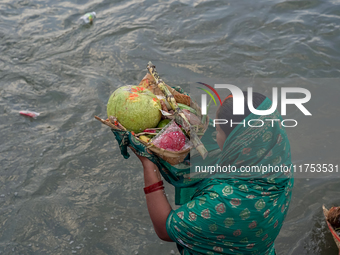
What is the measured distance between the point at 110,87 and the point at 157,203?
130 inches

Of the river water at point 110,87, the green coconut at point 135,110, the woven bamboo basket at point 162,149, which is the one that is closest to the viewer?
the woven bamboo basket at point 162,149

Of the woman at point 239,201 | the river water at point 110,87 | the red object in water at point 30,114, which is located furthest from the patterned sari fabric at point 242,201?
the red object in water at point 30,114

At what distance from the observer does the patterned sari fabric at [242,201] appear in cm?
174

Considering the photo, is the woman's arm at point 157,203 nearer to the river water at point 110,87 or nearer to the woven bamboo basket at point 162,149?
the woven bamboo basket at point 162,149

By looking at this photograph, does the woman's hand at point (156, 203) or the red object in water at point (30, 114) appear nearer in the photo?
the woman's hand at point (156, 203)

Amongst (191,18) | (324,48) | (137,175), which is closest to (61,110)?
(137,175)

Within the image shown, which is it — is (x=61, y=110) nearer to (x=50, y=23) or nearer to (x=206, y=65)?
(x=206, y=65)

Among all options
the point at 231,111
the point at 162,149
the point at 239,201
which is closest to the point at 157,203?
the point at 162,149

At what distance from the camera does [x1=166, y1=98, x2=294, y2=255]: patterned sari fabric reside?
1736mm

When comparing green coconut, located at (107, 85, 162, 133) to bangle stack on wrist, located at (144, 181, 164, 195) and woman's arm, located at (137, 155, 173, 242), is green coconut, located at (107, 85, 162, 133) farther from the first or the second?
bangle stack on wrist, located at (144, 181, 164, 195)

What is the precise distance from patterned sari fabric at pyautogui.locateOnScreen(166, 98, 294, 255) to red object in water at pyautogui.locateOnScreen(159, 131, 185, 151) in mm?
263

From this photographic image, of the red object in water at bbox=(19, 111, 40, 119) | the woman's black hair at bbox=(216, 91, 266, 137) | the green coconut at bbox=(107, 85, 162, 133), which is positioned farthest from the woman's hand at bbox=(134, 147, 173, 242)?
the red object in water at bbox=(19, 111, 40, 119)

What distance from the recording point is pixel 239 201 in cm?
173

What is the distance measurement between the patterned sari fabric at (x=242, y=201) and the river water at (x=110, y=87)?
4.44 ft
